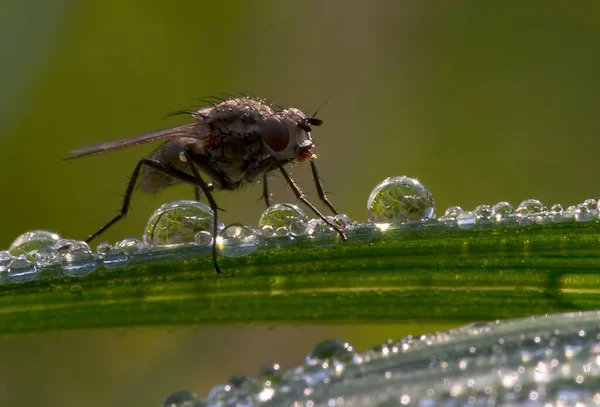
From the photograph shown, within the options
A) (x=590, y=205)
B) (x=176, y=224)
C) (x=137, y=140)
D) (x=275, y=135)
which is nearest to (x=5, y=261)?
(x=176, y=224)

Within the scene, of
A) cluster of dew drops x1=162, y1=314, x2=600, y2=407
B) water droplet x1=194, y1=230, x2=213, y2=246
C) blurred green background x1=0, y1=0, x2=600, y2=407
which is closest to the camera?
cluster of dew drops x1=162, y1=314, x2=600, y2=407

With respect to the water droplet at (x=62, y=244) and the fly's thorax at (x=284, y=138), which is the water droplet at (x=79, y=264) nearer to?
the water droplet at (x=62, y=244)

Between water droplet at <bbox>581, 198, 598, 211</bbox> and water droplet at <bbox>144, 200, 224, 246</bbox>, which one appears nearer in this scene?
water droplet at <bbox>581, 198, 598, 211</bbox>

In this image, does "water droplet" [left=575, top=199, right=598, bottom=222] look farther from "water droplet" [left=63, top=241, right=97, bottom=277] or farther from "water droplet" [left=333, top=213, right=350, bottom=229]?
"water droplet" [left=63, top=241, right=97, bottom=277]

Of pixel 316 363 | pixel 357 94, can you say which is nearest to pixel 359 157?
pixel 357 94

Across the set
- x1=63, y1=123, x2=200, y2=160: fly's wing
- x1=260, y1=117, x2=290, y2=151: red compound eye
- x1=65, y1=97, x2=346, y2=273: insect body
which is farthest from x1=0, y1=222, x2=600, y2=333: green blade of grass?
x1=260, y1=117, x2=290, y2=151: red compound eye

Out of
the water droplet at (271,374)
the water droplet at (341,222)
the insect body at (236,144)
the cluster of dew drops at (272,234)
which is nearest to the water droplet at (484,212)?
the cluster of dew drops at (272,234)
